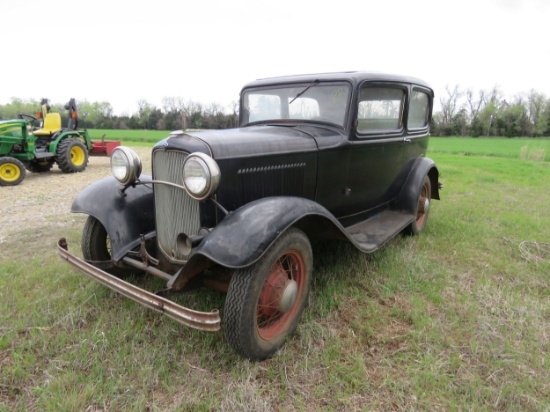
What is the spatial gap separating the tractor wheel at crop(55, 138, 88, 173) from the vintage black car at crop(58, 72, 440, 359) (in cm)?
732

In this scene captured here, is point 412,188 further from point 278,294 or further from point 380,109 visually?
point 278,294

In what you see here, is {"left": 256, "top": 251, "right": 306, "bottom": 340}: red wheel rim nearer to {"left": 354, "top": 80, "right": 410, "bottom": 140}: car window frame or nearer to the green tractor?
{"left": 354, "top": 80, "right": 410, "bottom": 140}: car window frame

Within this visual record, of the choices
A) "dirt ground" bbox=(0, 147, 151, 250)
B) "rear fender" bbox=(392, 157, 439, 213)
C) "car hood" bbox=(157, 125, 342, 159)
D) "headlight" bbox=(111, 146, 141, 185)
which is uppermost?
"car hood" bbox=(157, 125, 342, 159)

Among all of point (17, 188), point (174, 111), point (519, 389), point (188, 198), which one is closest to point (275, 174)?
point (188, 198)

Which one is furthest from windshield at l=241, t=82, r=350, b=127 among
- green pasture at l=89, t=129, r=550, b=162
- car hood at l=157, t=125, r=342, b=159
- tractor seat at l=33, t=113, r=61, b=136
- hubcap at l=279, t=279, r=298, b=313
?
green pasture at l=89, t=129, r=550, b=162

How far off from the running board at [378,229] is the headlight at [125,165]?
1733 mm

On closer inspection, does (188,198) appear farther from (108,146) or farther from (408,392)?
(108,146)

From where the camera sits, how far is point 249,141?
2.49 meters

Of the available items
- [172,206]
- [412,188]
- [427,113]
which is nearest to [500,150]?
[427,113]

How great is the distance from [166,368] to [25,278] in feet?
5.93

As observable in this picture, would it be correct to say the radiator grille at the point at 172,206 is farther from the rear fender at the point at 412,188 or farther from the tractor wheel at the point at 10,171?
the tractor wheel at the point at 10,171

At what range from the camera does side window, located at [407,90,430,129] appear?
4.02 m

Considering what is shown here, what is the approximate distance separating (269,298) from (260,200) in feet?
2.00

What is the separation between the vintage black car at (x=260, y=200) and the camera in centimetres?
199
